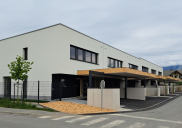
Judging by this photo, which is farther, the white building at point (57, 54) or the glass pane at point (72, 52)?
the glass pane at point (72, 52)

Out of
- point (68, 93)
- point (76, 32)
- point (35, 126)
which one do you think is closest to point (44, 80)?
point (68, 93)

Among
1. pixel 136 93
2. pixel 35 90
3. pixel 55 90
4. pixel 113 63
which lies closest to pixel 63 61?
pixel 55 90

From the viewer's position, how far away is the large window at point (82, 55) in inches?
788

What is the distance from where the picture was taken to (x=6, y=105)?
49.0ft

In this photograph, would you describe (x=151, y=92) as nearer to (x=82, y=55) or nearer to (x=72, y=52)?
(x=82, y=55)

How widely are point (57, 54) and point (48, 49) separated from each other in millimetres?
1261

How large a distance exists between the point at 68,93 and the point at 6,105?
21.2 feet

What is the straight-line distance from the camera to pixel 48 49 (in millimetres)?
18391

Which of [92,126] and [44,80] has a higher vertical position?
[44,80]

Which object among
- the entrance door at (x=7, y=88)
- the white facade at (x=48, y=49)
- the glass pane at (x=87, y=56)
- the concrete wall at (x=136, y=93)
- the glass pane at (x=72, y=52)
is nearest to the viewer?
the white facade at (x=48, y=49)

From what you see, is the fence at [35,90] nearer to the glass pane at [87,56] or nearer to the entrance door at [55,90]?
the entrance door at [55,90]

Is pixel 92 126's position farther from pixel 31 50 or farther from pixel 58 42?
pixel 31 50

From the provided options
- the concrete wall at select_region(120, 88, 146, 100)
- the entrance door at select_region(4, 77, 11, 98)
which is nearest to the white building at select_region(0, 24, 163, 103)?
the entrance door at select_region(4, 77, 11, 98)

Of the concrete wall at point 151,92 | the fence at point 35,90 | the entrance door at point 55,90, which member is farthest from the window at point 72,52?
the concrete wall at point 151,92
